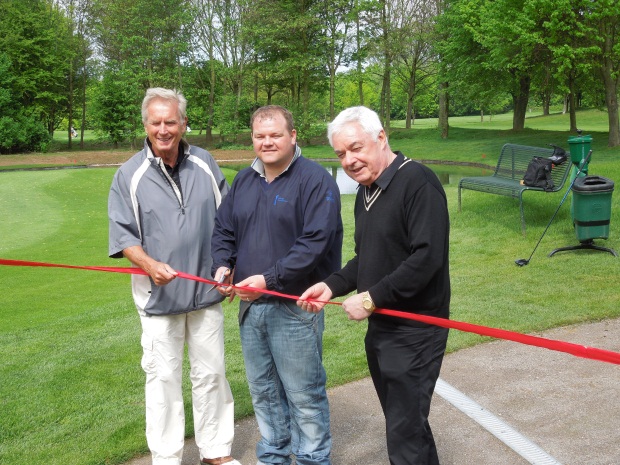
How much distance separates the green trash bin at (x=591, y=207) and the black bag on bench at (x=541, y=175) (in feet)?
4.20

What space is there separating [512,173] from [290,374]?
889 centimetres

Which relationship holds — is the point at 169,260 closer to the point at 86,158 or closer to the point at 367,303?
the point at 367,303

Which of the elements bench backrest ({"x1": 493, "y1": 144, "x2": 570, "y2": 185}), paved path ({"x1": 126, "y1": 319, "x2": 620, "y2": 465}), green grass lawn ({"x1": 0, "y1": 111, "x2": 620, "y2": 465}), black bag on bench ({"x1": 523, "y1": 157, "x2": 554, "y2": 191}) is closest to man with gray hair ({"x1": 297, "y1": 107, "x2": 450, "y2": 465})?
paved path ({"x1": 126, "y1": 319, "x2": 620, "y2": 465})

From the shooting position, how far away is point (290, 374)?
331 centimetres

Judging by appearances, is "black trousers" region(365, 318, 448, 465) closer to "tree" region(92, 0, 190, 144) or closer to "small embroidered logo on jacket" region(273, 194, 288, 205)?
"small embroidered logo on jacket" region(273, 194, 288, 205)

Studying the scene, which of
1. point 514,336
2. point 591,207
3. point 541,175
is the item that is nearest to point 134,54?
point 541,175

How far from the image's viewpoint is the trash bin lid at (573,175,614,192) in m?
7.96

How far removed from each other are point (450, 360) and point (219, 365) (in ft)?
6.93

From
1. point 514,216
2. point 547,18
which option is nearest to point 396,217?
point 514,216

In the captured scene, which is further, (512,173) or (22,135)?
(22,135)

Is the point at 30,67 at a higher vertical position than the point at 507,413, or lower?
higher

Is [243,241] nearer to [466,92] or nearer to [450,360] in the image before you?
[450,360]

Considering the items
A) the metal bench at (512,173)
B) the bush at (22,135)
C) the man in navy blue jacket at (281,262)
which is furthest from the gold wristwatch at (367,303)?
the bush at (22,135)

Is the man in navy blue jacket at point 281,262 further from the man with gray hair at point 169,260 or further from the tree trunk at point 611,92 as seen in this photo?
the tree trunk at point 611,92
